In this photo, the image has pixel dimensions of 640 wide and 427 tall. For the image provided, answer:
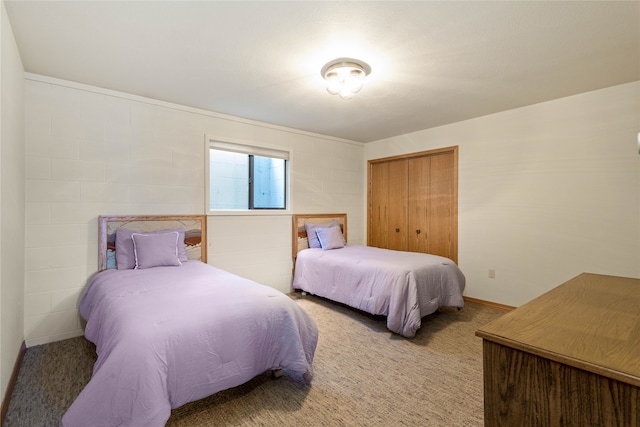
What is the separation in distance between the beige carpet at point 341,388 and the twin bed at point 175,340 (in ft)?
0.63

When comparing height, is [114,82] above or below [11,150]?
above

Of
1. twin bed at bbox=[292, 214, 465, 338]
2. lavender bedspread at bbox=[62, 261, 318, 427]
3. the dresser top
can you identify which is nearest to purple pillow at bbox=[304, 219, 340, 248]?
twin bed at bbox=[292, 214, 465, 338]

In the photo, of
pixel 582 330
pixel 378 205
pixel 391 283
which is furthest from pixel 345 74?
pixel 378 205

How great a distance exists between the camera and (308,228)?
4.29m

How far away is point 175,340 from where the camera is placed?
1523mm

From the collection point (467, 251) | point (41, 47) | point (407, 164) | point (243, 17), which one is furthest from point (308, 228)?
point (41, 47)

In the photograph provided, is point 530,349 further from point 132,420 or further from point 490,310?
point 490,310

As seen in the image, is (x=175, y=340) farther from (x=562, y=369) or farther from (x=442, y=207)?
(x=442, y=207)

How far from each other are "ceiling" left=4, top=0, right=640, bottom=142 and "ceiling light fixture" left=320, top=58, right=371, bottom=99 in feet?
0.24

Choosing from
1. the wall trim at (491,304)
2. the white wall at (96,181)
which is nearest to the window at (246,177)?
the white wall at (96,181)

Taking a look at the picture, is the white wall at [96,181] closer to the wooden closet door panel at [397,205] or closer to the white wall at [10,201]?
the white wall at [10,201]

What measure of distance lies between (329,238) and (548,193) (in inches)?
102

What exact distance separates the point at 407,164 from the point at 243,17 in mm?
3350

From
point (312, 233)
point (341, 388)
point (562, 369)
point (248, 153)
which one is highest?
point (248, 153)
